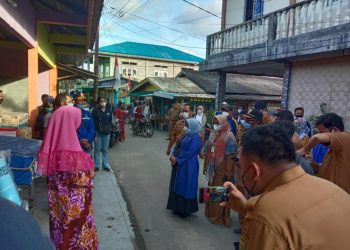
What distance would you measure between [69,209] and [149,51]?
3539 cm

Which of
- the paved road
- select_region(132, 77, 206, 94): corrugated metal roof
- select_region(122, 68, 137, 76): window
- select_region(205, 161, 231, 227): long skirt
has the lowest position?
the paved road

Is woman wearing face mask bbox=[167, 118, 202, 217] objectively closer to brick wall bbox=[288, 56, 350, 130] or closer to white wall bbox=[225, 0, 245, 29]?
brick wall bbox=[288, 56, 350, 130]

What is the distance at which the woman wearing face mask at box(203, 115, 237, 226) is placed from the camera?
5031mm

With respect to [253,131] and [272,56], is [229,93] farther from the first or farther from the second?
[253,131]

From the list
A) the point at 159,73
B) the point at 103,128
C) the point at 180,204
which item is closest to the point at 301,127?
the point at 180,204

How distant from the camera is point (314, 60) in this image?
8.59 meters

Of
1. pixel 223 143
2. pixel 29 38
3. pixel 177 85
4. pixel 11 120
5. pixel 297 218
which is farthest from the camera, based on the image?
pixel 177 85

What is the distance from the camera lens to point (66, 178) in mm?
3441

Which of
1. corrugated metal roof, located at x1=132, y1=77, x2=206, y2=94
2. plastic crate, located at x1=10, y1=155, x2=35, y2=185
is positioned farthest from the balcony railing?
plastic crate, located at x1=10, y1=155, x2=35, y2=185

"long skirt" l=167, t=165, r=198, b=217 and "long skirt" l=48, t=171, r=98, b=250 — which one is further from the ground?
"long skirt" l=48, t=171, r=98, b=250

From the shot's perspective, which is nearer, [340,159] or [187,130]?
[340,159]

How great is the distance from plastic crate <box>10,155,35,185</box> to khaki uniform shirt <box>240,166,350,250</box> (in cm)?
324

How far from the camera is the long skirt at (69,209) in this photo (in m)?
3.44

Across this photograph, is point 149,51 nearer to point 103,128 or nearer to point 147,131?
point 147,131
